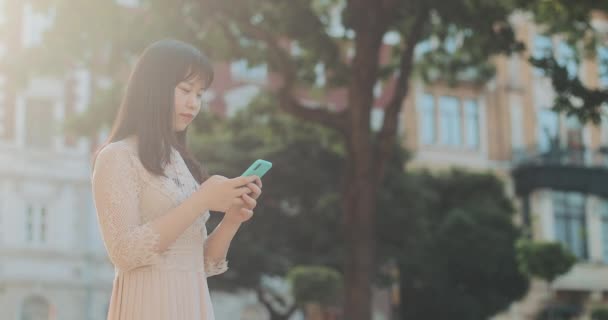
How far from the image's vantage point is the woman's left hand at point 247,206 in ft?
10.4

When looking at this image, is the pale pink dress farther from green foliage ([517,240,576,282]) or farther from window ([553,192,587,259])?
window ([553,192,587,259])

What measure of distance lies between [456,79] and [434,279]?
28.1ft

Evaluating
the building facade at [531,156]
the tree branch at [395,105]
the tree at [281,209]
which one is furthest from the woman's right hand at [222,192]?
the building facade at [531,156]

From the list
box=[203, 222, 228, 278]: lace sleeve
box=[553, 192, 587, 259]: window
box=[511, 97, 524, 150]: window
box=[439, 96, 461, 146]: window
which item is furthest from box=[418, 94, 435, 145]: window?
box=[203, 222, 228, 278]: lace sleeve

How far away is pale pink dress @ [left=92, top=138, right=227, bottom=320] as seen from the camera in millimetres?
3152

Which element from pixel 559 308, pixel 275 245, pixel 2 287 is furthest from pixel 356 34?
pixel 559 308

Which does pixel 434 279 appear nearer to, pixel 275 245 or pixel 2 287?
pixel 275 245

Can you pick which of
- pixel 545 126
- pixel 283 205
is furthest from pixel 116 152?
pixel 545 126

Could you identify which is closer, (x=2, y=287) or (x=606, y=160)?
(x=2, y=287)

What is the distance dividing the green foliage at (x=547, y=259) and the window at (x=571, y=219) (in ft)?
43.7

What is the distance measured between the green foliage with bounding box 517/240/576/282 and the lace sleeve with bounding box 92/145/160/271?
16.4 metres

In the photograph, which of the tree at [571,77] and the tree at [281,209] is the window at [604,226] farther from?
the tree at [571,77]

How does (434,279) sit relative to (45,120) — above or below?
below

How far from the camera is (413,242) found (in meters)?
24.5
